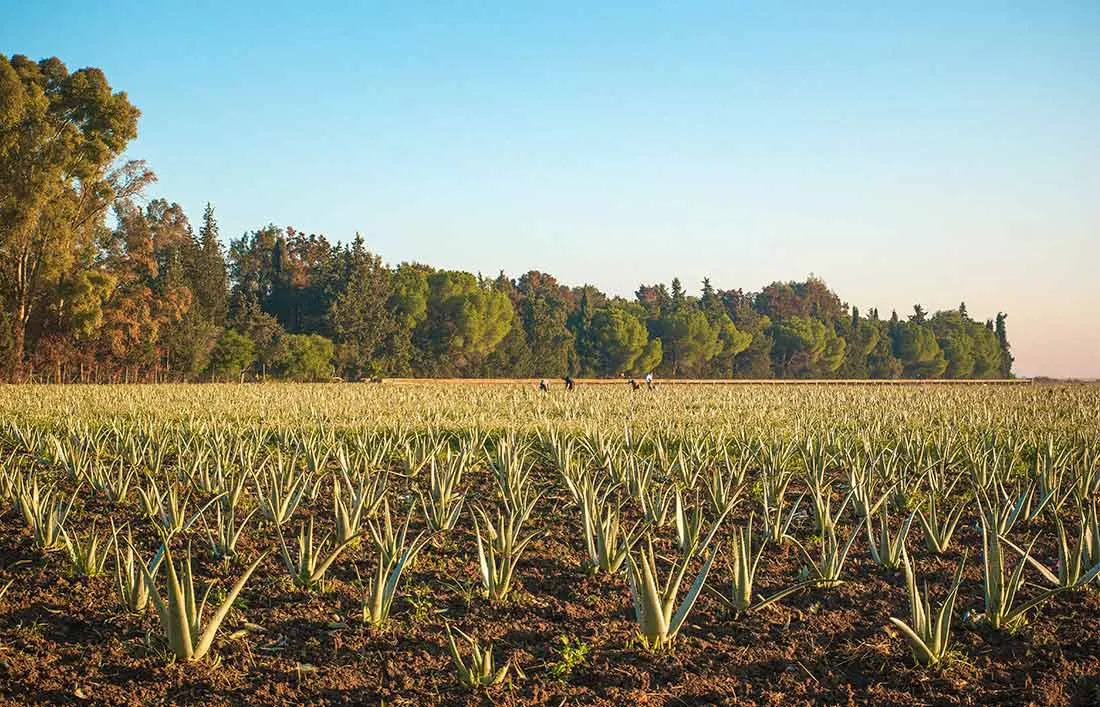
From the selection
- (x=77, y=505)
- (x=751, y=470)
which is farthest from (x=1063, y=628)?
(x=77, y=505)

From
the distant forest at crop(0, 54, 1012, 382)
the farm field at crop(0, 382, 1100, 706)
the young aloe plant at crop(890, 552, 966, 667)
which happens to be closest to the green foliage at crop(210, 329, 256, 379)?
the distant forest at crop(0, 54, 1012, 382)

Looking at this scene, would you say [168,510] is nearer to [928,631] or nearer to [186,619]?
[186,619]

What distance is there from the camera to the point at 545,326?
68.1 m

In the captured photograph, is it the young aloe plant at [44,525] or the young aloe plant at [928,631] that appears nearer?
the young aloe plant at [928,631]

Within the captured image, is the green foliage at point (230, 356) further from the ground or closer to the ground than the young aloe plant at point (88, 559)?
further from the ground

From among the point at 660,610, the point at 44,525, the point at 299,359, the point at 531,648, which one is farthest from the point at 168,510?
the point at 299,359

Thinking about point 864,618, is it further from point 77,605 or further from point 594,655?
point 77,605

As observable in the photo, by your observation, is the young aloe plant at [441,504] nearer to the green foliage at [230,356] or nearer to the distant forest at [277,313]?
the distant forest at [277,313]

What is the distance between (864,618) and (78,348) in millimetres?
44708

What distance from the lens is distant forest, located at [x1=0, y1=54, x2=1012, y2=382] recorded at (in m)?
32.5

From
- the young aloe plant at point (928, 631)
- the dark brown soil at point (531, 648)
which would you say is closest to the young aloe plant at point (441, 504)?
the dark brown soil at point (531, 648)

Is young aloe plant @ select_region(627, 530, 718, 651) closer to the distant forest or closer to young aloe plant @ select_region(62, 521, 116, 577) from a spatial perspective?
young aloe plant @ select_region(62, 521, 116, 577)

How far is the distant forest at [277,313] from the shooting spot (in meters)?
32.5

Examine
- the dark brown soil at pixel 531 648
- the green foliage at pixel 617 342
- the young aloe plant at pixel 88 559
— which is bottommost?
the dark brown soil at pixel 531 648
